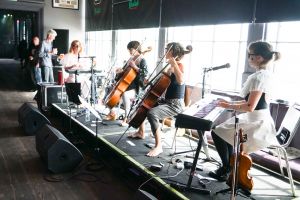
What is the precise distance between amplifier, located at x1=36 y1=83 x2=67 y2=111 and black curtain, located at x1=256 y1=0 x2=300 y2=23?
3984 mm

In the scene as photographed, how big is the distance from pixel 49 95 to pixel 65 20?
3269mm

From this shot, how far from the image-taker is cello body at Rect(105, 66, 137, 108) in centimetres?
405

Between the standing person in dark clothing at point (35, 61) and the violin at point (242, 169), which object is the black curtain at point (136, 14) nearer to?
the standing person in dark clothing at point (35, 61)

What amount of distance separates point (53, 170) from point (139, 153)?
3.03 ft

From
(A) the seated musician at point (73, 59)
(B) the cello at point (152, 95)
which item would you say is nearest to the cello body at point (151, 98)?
(B) the cello at point (152, 95)

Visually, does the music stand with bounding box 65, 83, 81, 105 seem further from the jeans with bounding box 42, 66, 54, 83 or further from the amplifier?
the jeans with bounding box 42, 66, 54, 83

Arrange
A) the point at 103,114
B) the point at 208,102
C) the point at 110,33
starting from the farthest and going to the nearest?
1. the point at 110,33
2. the point at 103,114
3. the point at 208,102

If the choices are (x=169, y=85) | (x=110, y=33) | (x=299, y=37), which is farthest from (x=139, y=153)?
(x=110, y=33)

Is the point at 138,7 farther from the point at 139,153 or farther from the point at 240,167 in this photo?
the point at 240,167

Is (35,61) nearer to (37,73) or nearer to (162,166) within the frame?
(37,73)

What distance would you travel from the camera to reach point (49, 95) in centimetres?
583

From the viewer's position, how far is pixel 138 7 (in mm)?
5688

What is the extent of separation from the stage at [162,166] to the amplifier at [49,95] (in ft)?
5.05

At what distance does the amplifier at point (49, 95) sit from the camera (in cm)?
576
